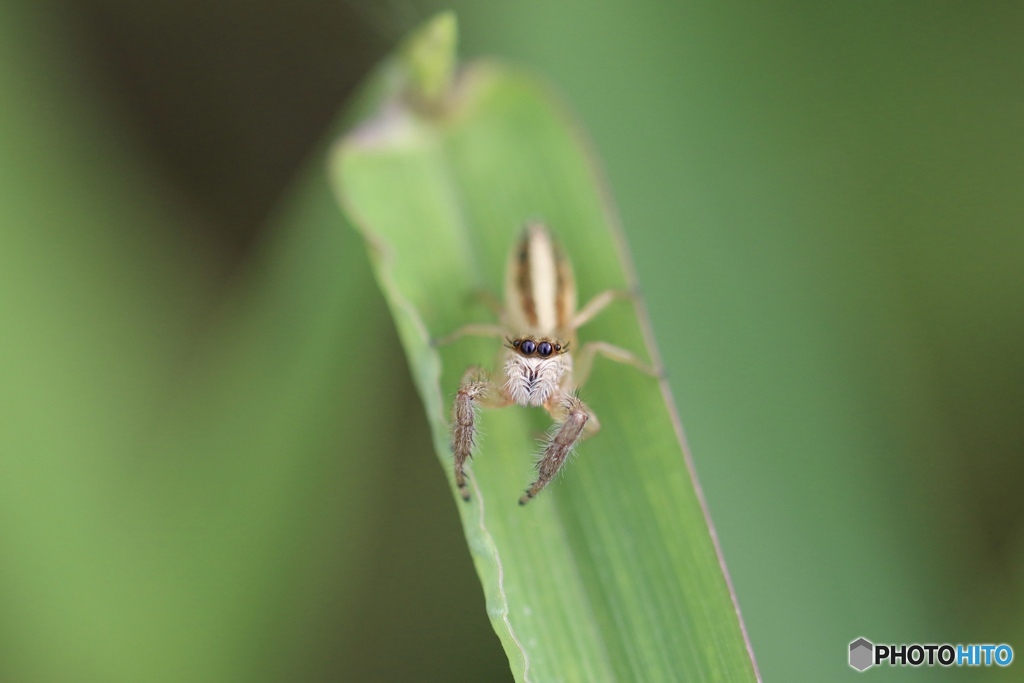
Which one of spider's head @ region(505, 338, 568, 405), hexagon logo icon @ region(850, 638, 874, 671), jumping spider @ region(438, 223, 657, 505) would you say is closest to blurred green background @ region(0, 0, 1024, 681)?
hexagon logo icon @ region(850, 638, 874, 671)

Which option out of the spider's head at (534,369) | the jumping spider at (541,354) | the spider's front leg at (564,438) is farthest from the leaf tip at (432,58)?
the spider's front leg at (564,438)

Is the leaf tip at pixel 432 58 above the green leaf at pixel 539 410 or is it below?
above

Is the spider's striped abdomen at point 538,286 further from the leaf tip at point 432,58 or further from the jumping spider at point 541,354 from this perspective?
the leaf tip at point 432,58

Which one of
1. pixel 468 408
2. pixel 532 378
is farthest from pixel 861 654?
pixel 468 408

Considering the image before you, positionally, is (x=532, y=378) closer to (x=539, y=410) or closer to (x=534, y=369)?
(x=534, y=369)

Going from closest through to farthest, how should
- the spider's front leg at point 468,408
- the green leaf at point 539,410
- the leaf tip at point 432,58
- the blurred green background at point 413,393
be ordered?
the green leaf at point 539,410
the spider's front leg at point 468,408
the leaf tip at point 432,58
the blurred green background at point 413,393

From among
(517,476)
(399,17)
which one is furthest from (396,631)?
(399,17)

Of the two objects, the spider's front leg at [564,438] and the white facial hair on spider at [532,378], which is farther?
the white facial hair on spider at [532,378]
